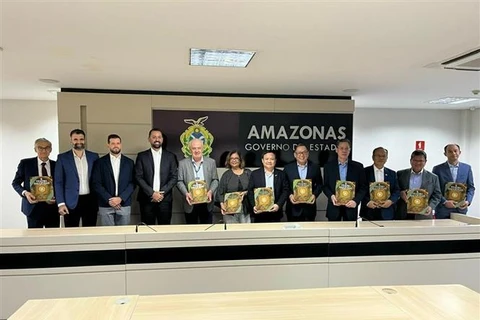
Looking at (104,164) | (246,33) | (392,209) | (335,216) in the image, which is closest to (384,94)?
(392,209)

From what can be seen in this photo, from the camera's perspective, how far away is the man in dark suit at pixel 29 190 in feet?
13.9

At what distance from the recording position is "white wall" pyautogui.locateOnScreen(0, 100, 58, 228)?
662 cm

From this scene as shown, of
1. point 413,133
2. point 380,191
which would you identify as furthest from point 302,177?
point 413,133

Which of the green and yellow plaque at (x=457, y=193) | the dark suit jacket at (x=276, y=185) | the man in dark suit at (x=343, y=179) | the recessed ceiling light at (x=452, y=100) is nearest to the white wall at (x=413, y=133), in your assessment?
the recessed ceiling light at (x=452, y=100)

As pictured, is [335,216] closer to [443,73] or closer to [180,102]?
[443,73]

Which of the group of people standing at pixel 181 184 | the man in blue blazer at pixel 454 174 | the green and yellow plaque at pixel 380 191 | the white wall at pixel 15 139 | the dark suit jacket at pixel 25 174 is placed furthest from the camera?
the white wall at pixel 15 139

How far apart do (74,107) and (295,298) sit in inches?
187

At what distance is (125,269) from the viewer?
9.41ft

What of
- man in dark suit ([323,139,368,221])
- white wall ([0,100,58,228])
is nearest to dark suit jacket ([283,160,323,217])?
man in dark suit ([323,139,368,221])

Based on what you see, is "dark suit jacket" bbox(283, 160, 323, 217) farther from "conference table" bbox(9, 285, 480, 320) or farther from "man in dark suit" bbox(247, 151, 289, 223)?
"conference table" bbox(9, 285, 480, 320)

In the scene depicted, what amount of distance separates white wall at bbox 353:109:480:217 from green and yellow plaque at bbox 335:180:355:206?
13.1 ft

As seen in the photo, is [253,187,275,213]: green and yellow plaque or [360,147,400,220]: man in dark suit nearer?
[253,187,275,213]: green and yellow plaque

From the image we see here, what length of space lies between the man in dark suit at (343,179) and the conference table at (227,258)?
97 centimetres

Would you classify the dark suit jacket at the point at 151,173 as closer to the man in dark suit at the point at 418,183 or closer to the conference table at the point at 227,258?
the conference table at the point at 227,258
